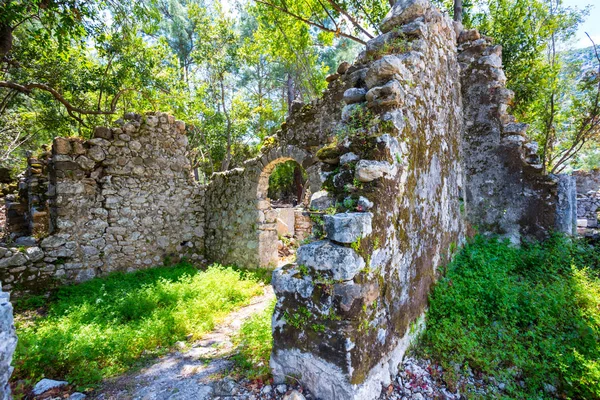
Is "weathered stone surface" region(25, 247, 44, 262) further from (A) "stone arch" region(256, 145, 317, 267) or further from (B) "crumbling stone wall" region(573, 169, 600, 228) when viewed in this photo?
(B) "crumbling stone wall" region(573, 169, 600, 228)

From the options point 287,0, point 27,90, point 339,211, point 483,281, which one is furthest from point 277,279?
point 287,0

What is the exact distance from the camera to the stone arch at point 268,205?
662 centimetres

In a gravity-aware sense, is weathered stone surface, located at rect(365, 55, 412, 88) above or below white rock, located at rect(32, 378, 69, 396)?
above

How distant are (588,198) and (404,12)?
1527 centimetres

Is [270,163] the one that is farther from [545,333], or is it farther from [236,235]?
[545,333]

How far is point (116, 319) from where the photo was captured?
3896 mm

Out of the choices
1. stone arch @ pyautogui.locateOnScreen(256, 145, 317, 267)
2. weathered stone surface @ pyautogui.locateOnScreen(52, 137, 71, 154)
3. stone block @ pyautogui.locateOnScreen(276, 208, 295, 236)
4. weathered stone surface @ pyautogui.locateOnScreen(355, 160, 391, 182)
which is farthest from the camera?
stone block @ pyautogui.locateOnScreen(276, 208, 295, 236)

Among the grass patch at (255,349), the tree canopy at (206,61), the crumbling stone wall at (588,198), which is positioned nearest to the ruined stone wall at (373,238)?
A: the grass patch at (255,349)

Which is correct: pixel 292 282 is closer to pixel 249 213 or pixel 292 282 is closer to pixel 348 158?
pixel 348 158

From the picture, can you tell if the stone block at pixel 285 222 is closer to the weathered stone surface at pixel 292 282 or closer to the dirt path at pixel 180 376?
the dirt path at pixel 180 376

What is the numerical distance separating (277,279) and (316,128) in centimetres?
504

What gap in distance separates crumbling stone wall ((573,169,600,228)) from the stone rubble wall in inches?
262

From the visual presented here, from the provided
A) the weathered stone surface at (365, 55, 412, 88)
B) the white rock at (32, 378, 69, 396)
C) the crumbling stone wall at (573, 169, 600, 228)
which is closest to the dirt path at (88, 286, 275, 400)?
the white rock at (32, 378, 69, 396)

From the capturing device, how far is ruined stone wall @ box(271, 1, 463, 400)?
2.07m
